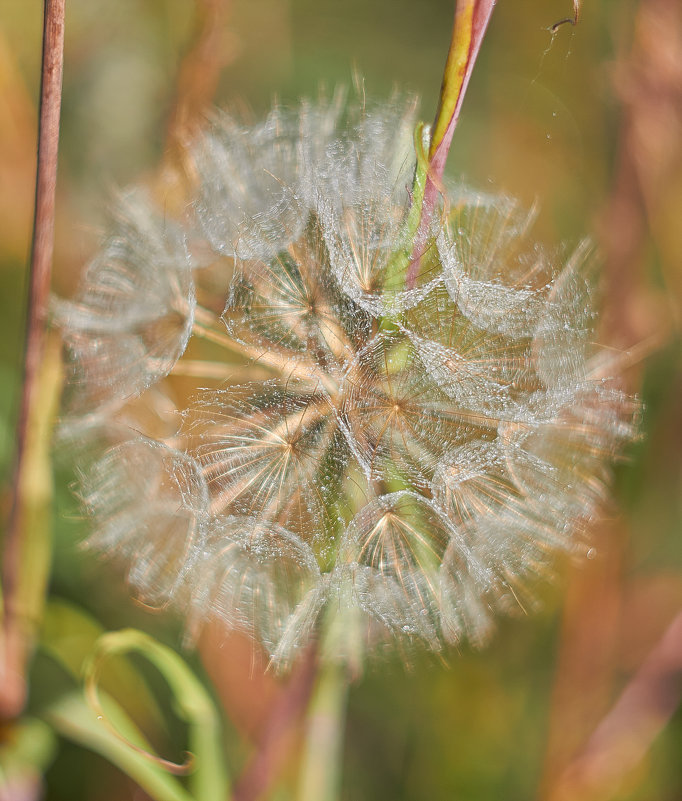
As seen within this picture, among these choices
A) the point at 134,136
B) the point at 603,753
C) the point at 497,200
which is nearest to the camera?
the point at 497,200

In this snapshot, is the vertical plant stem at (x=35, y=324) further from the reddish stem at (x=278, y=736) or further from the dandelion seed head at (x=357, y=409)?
the reddish stem at (x=278, y=736)

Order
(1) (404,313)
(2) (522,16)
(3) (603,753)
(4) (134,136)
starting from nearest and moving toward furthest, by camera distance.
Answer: (1) (404,313), (3) (603,753), (4) (134,136), (2) (522,16)

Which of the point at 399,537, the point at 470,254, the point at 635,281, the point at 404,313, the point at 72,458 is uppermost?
the point at 635,281

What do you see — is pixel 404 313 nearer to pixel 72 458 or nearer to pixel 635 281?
pixel 72 458

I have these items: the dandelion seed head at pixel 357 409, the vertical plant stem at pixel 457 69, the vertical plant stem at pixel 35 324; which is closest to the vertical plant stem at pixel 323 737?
the dandelion seed head at pixel 357 409

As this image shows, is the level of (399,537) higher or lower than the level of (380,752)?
higher

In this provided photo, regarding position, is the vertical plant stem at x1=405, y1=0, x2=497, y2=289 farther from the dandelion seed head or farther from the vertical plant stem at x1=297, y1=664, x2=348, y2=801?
the vertical plant stem at x1=297, y1=664, x2=348, y2=801

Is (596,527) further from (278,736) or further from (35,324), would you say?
(35,324)

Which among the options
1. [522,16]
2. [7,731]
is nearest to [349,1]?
[522,16]
